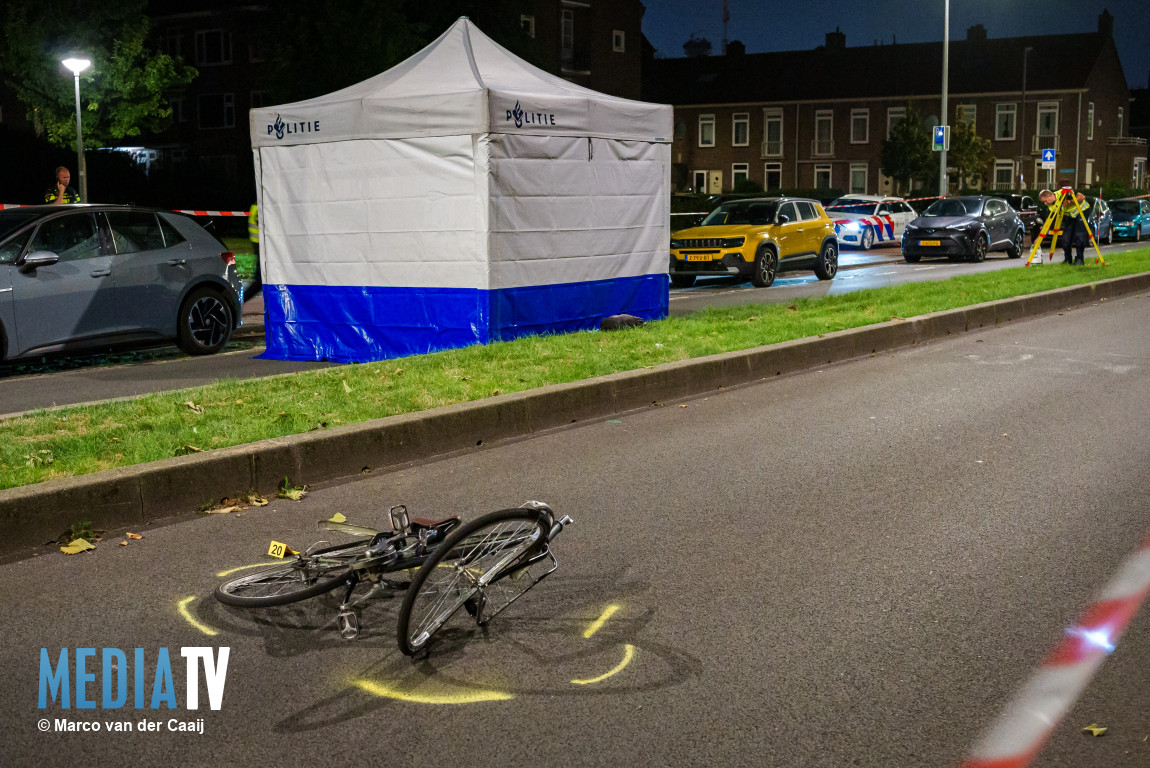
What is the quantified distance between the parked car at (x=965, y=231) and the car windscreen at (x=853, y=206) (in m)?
4.91

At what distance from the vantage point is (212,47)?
51688 mm

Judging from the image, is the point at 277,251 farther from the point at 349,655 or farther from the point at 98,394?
the point at 349,655

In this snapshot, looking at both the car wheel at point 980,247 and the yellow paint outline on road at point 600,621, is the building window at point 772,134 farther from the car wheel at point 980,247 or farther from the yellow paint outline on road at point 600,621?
the yellow paint outline on road at point 600,621

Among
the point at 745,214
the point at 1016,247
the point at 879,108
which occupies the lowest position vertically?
the point at 1016,247

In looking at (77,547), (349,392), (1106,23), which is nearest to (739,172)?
(1106,23)

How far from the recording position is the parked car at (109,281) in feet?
36.3

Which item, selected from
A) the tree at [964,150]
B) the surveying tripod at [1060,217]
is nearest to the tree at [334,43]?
the surveying tripod at [1060,217]

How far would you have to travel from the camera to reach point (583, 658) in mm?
4219

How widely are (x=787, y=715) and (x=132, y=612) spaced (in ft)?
8.21

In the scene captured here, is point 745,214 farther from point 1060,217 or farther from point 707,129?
point 707,129

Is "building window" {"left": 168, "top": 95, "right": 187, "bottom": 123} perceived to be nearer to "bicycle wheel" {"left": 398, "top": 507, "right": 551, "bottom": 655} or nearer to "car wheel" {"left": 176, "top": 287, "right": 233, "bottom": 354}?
"car wheel" {"left": 176, "top": 287, "right": 233, "bottom": 354}

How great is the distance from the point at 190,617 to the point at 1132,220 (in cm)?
4021

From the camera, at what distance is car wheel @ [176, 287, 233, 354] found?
12.6 meters

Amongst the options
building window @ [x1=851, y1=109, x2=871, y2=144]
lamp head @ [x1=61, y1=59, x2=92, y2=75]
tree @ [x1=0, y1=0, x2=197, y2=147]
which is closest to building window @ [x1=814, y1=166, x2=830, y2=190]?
building window @ [x1=851, y1=109, x2=871, y2=144]
